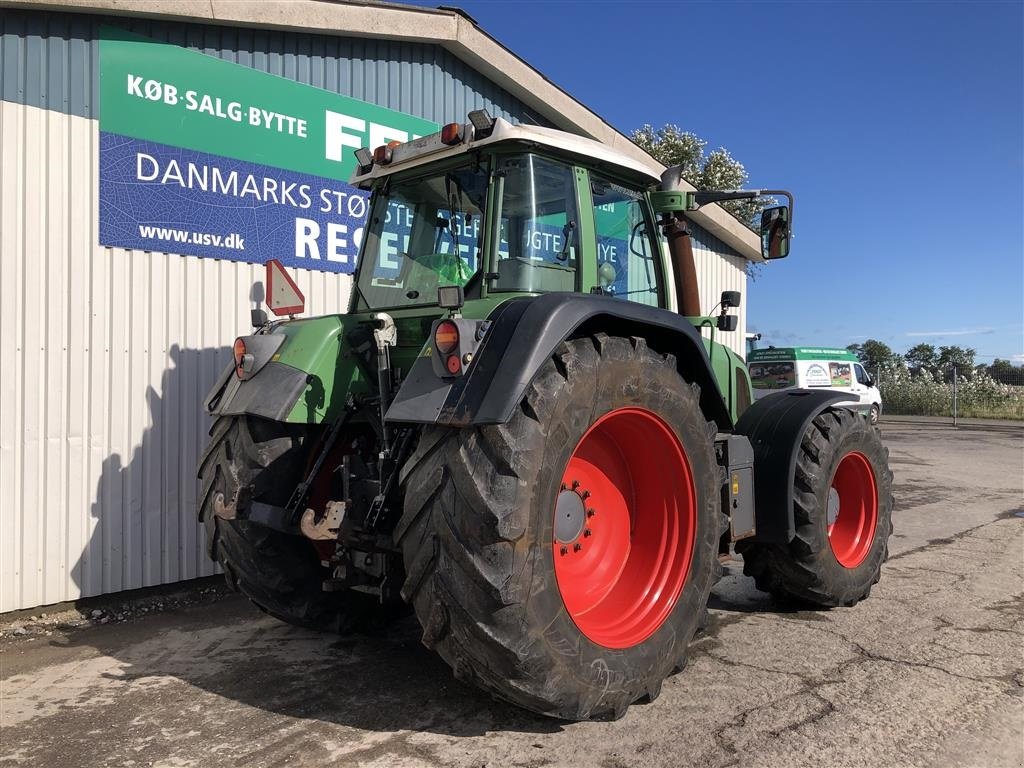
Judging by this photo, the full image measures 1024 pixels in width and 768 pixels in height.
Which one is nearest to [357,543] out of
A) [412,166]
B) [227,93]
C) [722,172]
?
[412,166]

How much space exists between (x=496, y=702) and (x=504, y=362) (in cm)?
164

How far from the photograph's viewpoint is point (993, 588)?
551 cm

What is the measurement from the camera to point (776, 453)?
4691mm

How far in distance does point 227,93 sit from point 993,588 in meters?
6.81

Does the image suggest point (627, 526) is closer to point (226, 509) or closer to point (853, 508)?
point (226, 509)

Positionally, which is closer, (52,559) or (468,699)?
(468,699)

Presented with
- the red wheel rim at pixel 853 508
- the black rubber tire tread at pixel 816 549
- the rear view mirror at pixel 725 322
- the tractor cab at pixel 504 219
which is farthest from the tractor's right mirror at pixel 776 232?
the red wheel rim at pixel 853 508

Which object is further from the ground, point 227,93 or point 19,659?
point 227,93

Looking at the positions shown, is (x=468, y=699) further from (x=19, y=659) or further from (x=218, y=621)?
(x=19, y=659)

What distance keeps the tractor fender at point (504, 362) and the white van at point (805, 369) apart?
59.8ft

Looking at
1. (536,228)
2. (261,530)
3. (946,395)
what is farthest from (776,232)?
(946,395)

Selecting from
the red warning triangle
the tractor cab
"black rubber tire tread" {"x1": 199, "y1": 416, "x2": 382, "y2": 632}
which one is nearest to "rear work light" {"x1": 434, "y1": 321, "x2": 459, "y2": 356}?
the tractor cab

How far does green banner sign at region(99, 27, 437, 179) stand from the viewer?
17.9 feet

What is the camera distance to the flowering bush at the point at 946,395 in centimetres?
2856
